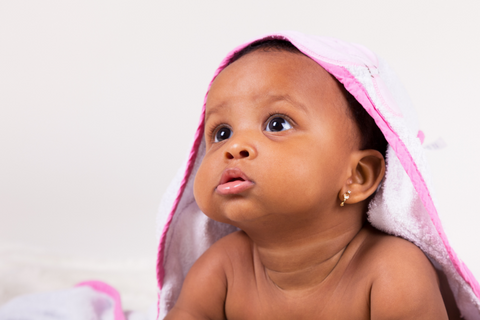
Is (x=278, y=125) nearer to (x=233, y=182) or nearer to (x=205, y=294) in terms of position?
(x=233, y=182)

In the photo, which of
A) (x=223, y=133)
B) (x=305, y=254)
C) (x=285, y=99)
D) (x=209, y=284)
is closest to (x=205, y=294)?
(x=209, y=284)

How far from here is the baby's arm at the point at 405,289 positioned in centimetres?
99

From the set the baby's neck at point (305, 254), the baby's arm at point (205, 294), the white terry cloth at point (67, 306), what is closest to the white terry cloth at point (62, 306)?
the white terry cloth at point (67, 306)

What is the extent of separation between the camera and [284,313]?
3.73 ft

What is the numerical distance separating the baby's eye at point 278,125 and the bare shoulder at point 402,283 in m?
0.31

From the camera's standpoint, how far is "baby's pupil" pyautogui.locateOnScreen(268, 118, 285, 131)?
3.37 ft

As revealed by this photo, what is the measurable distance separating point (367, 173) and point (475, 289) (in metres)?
0.31

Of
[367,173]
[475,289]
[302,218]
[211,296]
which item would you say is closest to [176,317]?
[211,296]

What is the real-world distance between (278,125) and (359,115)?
19 cm

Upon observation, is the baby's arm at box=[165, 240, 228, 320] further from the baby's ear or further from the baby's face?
the baby's ear

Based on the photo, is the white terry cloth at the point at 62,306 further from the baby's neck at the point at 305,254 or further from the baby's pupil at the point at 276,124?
the baby's pupil at the point at 276,124

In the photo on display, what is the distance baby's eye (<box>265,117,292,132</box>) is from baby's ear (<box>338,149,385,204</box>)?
0.16 meters

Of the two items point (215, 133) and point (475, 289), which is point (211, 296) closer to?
point (215, 133)

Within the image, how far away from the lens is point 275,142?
0.99 metres
